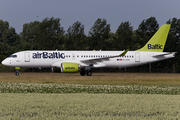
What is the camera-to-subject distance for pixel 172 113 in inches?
355

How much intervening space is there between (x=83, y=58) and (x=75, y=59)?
1144 mm

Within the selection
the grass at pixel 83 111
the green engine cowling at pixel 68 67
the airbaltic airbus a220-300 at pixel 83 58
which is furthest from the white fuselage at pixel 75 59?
the grass at pixel 83 111

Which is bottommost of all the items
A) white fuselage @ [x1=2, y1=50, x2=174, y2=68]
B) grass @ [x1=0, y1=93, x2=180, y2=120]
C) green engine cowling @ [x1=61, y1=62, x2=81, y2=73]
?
grass @ [x1=0, y1=93, x2=180, y2=120]

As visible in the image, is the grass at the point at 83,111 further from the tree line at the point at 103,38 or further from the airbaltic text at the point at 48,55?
the tree line at the point at 103,38

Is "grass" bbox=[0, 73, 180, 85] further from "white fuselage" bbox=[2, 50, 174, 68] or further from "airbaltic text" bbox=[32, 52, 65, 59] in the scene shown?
"airbaltic text" bbox=[32, 52, 65, 59]

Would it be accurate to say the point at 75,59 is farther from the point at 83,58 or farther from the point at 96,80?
the point at 96,80

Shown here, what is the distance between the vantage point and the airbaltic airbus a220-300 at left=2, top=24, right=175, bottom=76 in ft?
113

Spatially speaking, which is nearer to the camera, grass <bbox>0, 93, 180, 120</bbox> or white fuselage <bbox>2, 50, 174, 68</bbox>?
grass <bbox>0, 93, 180, 120</bbox>

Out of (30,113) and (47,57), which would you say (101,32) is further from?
(30,113)

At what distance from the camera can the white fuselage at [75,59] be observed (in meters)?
34.4

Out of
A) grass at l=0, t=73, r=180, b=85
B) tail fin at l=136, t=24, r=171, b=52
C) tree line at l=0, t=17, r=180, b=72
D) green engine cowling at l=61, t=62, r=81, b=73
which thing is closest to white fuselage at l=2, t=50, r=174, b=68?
tail fin at l=136, t=24, r=171, b=52

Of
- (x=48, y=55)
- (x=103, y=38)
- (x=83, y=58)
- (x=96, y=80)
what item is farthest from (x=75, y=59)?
(x=103, y=38)

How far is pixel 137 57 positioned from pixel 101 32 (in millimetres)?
22552

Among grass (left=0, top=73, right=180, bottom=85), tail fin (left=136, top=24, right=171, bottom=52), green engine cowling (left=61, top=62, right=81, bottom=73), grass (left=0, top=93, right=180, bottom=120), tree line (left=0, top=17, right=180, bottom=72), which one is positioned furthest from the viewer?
tree line (left=0, top=17, right=180, bottom=72)
